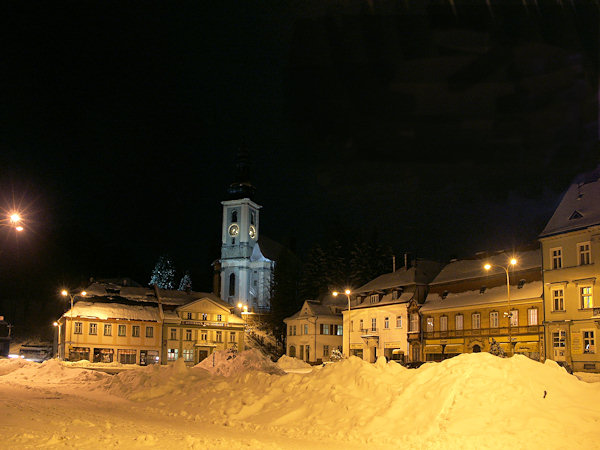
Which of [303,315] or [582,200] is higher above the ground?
[582,200]

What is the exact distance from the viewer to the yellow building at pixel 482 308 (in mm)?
49156

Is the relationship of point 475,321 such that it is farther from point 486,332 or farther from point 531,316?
point 531,316

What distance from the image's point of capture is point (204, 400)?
2153cm

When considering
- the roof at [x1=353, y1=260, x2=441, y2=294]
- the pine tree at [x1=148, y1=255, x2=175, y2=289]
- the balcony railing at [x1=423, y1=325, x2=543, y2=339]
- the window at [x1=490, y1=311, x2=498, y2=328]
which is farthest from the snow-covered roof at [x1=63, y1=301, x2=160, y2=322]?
the pine tree at [x1=148, y1=255, x2=175, y2=289]

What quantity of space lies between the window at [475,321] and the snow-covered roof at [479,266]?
371cm

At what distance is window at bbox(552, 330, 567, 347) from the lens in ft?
147

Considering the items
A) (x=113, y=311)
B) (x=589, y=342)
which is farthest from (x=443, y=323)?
(x=113, y=311)

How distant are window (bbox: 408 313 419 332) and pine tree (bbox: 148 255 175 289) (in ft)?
275

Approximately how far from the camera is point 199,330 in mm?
80812

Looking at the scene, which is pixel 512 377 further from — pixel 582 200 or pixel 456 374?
pixel 582 200

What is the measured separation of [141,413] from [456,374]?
10.9 metres

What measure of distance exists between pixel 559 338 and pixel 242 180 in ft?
280

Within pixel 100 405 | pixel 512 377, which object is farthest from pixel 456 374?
pixel 100 405

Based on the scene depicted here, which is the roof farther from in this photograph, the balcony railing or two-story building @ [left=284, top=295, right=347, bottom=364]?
two-story building @ [left=284, top=295, right=347, bottom=364]
